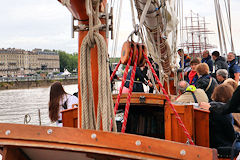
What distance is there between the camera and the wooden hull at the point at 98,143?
54.9 inches

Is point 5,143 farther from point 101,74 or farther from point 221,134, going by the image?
point 221,134

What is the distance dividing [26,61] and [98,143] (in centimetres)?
9268

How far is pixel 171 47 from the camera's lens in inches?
254

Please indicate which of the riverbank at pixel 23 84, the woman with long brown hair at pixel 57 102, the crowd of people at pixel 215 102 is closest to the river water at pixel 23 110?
the woman with long brown hair at pixel 57 102

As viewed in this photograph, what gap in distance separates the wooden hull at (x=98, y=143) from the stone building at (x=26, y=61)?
8550 centimetres

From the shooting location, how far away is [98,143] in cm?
141

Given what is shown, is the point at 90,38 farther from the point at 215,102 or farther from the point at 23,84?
the point at 23,84

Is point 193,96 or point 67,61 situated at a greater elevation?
point 67,61

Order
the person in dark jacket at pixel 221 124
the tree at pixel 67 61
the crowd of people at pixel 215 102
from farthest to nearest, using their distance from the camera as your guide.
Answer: the tree at pixel 67 61 → the person in dark jacket at pixel 221 124 → the crowd of people at pixel 215 102

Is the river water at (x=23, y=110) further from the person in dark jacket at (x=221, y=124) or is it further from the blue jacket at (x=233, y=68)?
the blue jacket at (x=233, y=68)

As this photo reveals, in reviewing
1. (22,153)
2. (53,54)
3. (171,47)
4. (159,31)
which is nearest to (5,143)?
(22,153)

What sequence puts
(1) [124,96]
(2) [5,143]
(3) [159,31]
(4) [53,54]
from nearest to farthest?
(2) [5,143] → (1) [124,96] → (3) [159,31] → (4) [53,54]

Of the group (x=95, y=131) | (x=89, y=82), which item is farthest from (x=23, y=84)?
(x=95, y=131)

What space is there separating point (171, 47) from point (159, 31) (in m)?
1.01
